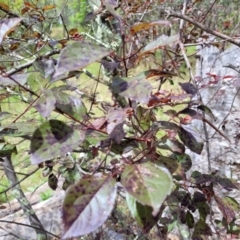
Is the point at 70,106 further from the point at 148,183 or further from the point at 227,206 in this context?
the point at 227,206

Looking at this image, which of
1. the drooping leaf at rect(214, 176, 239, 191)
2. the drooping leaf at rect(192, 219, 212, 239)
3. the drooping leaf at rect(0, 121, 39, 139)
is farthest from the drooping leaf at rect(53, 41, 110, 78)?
the drooping leaf at rect(192, 219, 212, 239)

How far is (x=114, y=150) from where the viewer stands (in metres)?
0.53

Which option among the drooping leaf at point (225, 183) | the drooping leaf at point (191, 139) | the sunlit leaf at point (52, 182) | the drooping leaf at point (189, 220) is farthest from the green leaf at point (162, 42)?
the sunlit leaf at point (52, 182)

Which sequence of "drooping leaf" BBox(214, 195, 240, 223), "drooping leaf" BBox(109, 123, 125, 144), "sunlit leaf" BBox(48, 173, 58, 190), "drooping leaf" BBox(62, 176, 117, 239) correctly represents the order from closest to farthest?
"drooping leaf" BBox(62, 176, 117, 239) < "drooping leaf" BBox(109, 123, 125, 144) < "drooping leaf" BBox(214, 195, 240, 223) < "sunlit leaf" BBox(48, 173, 58, 190)

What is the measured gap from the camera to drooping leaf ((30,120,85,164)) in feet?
1.36

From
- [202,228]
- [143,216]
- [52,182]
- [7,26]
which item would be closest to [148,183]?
[143,216]

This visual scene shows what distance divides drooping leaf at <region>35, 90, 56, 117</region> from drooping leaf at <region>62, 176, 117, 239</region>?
0.35 ft

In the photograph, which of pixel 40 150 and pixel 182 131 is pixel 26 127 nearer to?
pixel 40 150

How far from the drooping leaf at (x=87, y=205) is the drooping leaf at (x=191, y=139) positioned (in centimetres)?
21

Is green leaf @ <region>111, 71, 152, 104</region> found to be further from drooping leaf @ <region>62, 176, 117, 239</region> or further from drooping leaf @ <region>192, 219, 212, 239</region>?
drooping leaf @ <region>192, 219, 212, 239</region>

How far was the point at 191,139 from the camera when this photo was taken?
0.56 meters

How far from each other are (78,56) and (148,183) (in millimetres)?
182

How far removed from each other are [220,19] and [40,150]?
5.12 meters

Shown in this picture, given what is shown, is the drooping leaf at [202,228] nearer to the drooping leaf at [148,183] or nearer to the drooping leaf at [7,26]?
the drooping leaf at [148,183]
